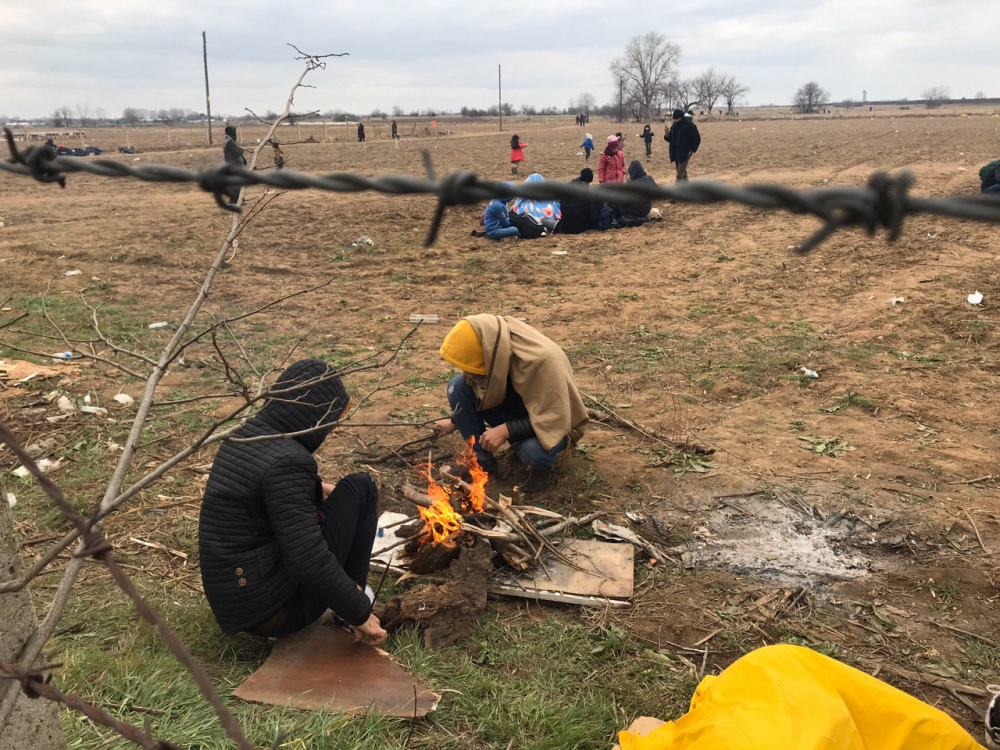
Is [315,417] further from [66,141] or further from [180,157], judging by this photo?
[66,141]

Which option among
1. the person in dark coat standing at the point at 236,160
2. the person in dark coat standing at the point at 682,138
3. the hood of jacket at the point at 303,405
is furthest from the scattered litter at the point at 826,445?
the person in dark coat standing at the point at 682,138

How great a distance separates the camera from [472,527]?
3541mm

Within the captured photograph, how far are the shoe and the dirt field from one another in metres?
0.09

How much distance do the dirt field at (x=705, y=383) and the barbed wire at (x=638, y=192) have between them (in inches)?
55.7

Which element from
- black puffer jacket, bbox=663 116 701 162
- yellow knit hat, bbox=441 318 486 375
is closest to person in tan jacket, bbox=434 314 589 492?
yellow knit hat, bbox=441 318 486 375

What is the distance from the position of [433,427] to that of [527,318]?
10.5 ft

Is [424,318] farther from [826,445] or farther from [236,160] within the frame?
[826,445]

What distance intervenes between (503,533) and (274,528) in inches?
49.4

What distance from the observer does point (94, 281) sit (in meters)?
9.13

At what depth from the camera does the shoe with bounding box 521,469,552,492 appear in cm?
439

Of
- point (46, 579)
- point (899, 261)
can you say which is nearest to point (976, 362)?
point (899, 261)

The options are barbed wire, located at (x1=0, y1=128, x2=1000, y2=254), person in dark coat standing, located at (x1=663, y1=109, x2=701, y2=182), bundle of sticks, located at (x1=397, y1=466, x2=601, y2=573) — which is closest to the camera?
barbed wire, located at (x1=0, y1=128, x2=1000, y2=254)

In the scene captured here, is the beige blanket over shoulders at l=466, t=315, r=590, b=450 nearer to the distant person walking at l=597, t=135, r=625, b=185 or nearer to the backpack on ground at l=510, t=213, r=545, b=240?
the backpack on ground at l=510, t=213, r=545, b=240

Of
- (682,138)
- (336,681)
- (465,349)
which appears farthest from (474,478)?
(682,138)
